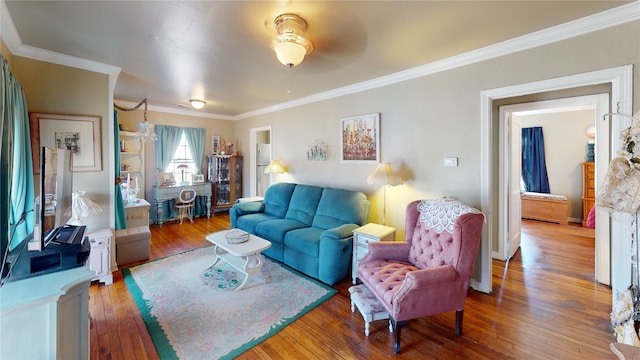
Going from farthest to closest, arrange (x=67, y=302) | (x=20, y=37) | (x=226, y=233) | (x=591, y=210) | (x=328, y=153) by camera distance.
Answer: (x=591, y=210) → (x=328, y=153) → (x=226, y=233) → (x=20, y=37) → (x=67, y=302)

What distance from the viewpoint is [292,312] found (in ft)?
7.86

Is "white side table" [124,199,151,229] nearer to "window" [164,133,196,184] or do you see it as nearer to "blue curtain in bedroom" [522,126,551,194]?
"window" [164,133,196,184]

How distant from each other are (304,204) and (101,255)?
2514 millimetres

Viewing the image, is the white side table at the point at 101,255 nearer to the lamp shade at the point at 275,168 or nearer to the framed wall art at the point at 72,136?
the framed wall art at the point at 72,136

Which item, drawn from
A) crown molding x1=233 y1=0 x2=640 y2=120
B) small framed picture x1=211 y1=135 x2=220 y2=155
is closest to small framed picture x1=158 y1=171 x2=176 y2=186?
small framed picture x1=211 y1=135 x2=220 y2=155

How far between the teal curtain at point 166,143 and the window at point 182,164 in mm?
124

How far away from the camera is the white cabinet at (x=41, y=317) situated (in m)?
1.21

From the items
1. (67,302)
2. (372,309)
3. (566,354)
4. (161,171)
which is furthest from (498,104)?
(161,171)

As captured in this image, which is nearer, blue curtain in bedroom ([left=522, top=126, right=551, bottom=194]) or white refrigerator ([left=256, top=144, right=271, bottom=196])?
blue curtain in bedroom ([left=522, top=126, right=551, bottom=194])

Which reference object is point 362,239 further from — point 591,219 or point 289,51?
point 591,219

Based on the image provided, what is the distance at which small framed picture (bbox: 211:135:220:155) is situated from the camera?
20.9 ft

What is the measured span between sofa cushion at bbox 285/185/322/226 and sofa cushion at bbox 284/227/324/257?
44cm

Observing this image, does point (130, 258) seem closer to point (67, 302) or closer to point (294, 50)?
point (67, 302)

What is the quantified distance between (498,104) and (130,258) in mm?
5329
